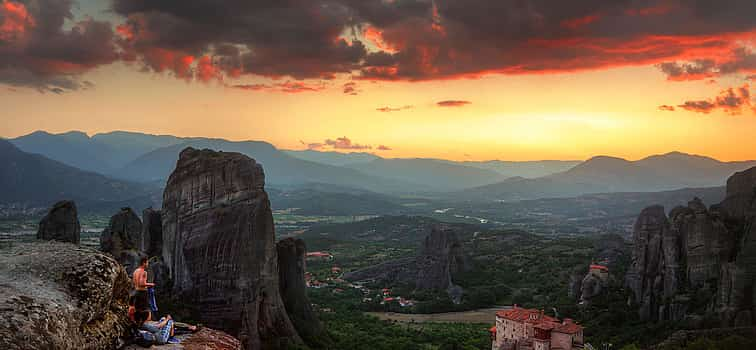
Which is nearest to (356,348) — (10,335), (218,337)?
(218,337)

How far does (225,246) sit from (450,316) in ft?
177

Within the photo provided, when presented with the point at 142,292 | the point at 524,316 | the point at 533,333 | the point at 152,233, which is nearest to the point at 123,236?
the point at 152,233

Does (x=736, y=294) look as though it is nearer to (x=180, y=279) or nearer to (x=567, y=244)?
(x=180, y=279)

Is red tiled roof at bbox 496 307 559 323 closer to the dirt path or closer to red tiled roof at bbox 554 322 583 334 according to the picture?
red tiled roof at bbox 554 322 583 334

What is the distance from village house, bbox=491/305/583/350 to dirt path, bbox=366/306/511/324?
31.6m

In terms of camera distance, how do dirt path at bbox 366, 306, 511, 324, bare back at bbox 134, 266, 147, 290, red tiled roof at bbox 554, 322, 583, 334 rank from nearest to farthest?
bare back at bbox 134, 266, 147, 290 < red tiled roof at bbox 554, 322, 583, 334 < dirt path at bbox 366, 306, 511, 324

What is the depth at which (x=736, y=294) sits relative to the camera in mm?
51156

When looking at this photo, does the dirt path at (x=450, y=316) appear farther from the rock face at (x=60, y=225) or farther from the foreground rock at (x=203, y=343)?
the foreground rock at (x=203, y=343)

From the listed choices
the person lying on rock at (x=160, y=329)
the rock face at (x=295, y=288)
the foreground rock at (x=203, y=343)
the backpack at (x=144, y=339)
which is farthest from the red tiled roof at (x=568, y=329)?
the backpack at (x=144, y=339)

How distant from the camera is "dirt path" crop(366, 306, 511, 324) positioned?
84375mm

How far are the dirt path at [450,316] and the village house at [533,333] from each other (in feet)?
104

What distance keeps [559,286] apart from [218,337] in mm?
93331

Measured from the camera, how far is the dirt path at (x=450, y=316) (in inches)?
3322

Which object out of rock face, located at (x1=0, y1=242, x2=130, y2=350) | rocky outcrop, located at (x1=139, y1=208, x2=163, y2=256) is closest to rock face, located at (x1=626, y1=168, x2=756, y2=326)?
rocky outcrop, located at (x1=139, y1=208, x2=163, y2=256)
